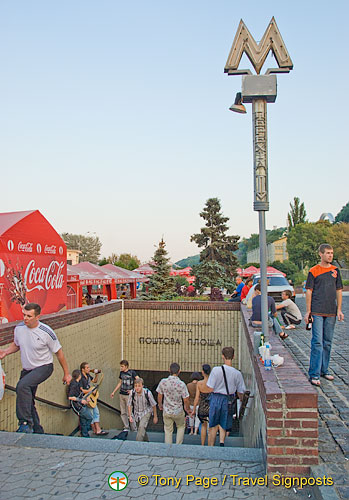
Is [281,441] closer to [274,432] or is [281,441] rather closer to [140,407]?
[274,432]

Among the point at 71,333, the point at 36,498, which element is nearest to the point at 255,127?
the point at 36,498

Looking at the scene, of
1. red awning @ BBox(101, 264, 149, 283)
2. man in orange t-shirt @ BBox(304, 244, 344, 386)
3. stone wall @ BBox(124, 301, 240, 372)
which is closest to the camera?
man in orange t-shirt @ BBox(304, 244, 344, 386)

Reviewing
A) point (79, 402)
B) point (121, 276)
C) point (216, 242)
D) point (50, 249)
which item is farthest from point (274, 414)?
point (216, 242)

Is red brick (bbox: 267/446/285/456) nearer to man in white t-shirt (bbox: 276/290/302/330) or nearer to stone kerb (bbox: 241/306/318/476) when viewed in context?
stone kerb (bbox: 241/306/318/476)

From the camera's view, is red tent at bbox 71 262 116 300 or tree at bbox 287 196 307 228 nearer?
red tent at bbox 71 262 116 300

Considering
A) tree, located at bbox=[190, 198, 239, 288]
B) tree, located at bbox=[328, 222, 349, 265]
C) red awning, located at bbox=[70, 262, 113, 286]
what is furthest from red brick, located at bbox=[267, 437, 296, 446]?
tree, located at bbox=[328, 222, 349, 265]

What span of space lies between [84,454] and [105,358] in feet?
27.1

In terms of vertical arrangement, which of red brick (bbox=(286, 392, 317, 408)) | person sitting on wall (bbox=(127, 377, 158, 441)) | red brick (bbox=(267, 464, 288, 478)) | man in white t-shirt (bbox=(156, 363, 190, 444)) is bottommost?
person sitting on wall (bbox=(127, 377, 158, 441))

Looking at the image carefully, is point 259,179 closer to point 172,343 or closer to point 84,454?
point 84,454

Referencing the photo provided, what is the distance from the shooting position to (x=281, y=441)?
10.5 ft

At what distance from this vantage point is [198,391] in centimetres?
610

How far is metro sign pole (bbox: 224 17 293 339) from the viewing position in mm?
4727

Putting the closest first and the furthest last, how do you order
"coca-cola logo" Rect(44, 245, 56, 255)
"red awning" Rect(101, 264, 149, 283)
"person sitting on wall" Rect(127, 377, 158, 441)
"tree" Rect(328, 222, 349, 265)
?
1. "person sitting on wall" Rect(127, 377, 158, 441)
2. "coca-cola logo" Rect(44, 245, 56, 255)
3. "red awning" Rect(101, 264, 149, 283)
4. "tree" Rect(328, 222, 349, 265)

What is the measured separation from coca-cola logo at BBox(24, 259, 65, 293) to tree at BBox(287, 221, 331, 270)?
1855 inches
